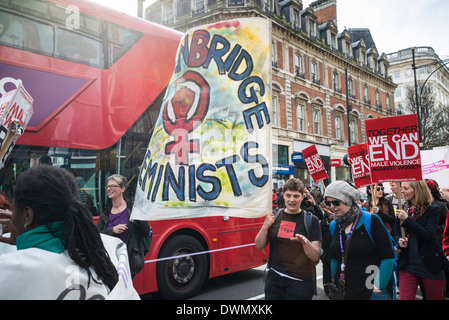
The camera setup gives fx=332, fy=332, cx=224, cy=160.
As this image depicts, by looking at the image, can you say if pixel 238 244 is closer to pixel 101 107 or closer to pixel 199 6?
pixel 101 107

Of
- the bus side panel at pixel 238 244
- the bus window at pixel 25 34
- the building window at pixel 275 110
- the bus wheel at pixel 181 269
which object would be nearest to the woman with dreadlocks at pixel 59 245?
the bus window at pixel 25 34

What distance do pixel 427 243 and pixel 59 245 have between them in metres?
3.49

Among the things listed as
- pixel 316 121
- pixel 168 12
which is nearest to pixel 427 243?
A: pixel 168 12

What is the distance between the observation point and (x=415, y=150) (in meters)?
3.55

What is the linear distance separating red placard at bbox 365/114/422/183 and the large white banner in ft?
4.79

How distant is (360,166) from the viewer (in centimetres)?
591

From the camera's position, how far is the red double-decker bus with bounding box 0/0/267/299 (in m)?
4.09

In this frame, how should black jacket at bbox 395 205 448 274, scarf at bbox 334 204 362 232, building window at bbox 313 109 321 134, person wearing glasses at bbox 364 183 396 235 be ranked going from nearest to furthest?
scarf at bbox 334 204 362 232 → black jacket at bbox 395 205 448 274 → person wearing glasses at bbox 364 183 396 235 → building window at bbox 313 109 321 134

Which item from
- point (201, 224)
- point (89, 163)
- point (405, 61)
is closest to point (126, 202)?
point (89, 163)

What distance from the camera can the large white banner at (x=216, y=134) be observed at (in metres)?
3.12

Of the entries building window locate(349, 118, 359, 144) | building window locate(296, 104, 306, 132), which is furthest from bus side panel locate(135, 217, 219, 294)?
building window locate(349, 118, 359, 144)

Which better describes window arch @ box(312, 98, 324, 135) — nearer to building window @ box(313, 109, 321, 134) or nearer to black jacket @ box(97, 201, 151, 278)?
building window @ box(313, 109, 321, 134)

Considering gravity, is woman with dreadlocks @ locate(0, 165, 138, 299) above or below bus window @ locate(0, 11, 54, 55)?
below
